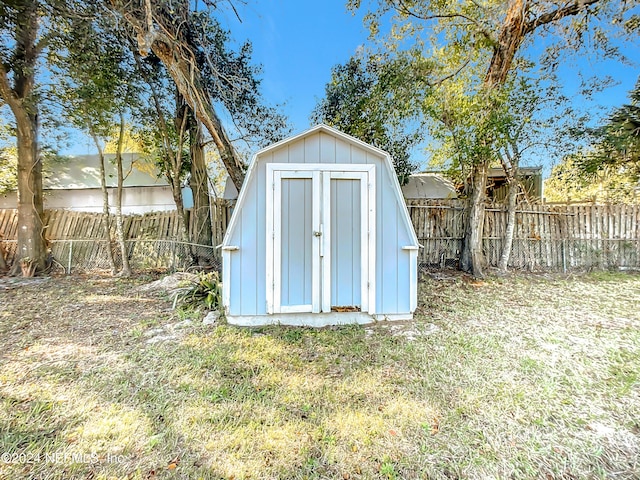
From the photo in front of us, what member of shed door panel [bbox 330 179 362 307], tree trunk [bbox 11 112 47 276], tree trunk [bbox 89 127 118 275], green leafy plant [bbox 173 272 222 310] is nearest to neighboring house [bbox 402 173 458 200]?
shed door panel [bbox 330 179 362 307]

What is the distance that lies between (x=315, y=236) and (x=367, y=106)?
4.38 metres

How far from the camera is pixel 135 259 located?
273 inches

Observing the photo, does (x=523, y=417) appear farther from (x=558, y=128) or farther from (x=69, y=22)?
(x=69, y=22)

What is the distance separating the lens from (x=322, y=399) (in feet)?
6.86

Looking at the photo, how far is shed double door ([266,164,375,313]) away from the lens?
351 centimetres

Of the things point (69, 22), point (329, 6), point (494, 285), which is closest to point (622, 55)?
point (494, 285)

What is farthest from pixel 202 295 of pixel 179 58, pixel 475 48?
pixel 475 48

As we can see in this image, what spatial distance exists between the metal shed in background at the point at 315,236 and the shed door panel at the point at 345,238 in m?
0.01

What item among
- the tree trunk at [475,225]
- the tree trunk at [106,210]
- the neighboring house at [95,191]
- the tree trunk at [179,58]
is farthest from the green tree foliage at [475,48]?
the neighboring house at [95,191]

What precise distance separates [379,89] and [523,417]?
6.29 meters

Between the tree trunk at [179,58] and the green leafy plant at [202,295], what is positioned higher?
the tree trunk at [179,58]

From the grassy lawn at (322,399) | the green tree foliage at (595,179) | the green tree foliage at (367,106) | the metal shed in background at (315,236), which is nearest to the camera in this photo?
the grassy lawn at (322,399)

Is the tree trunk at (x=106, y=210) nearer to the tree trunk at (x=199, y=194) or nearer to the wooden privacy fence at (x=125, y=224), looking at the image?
the wooden privacy fence at (x=125, y=224)

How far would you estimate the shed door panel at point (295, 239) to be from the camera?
3.53 metres
